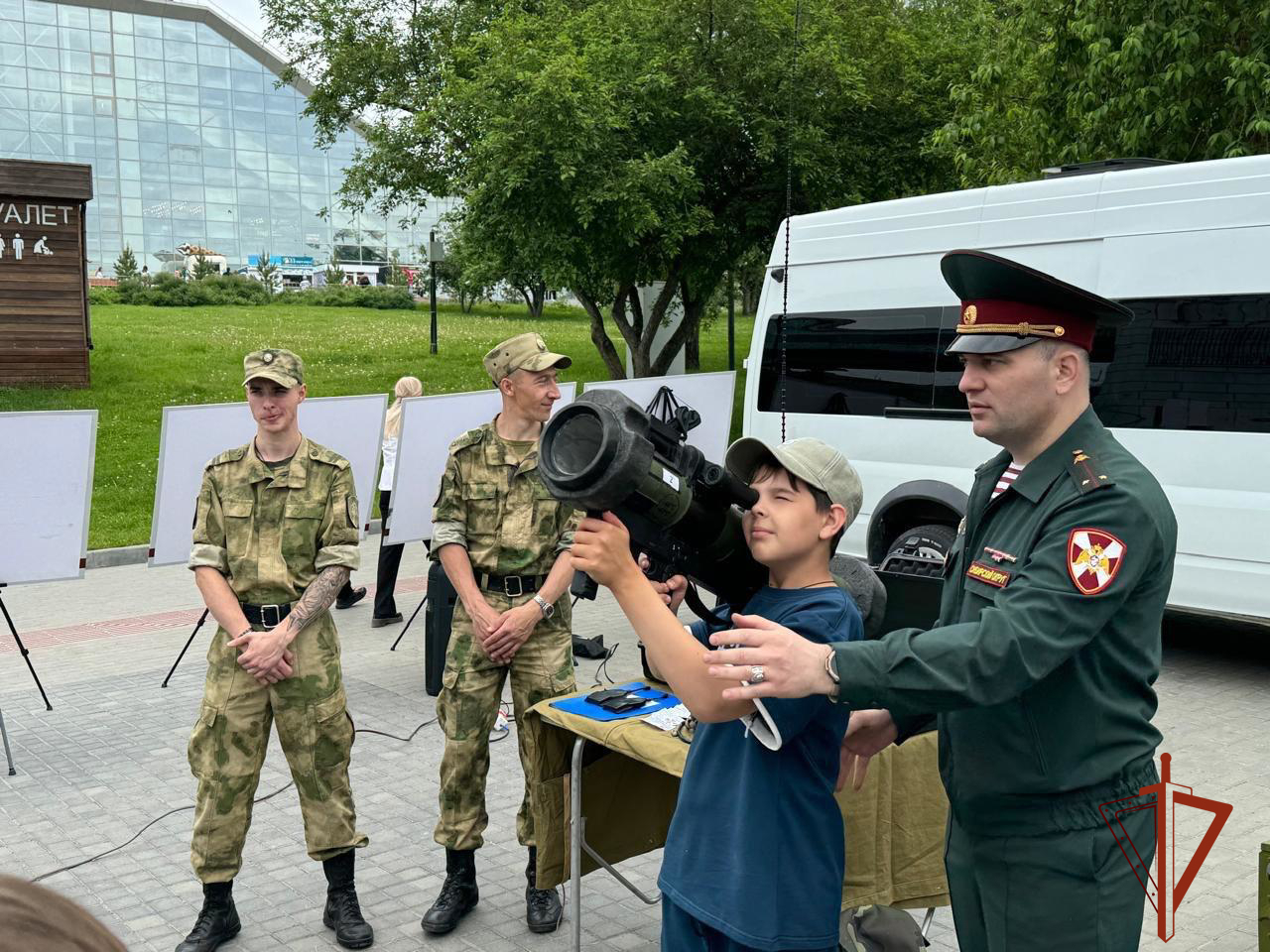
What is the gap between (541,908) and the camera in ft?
15.0

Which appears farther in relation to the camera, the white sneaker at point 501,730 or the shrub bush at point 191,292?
the shrub bush at point 191,292

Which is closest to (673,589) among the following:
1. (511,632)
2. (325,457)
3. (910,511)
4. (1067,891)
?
(1067,891)

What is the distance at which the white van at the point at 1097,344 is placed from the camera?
748cm

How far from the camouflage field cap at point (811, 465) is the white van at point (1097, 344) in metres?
4.33

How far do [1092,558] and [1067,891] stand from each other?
25.1 inches

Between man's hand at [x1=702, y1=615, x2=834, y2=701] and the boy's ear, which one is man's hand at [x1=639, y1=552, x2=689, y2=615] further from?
man's hand at [x1=702, y1=615, x2=834, y2=701]

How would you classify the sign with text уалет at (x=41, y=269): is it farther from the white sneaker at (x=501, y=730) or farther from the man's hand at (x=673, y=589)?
the man's hand at (x=673, y=589)

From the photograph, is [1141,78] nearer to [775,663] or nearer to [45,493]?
[45,493]

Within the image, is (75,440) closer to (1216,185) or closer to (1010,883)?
(1010,883)

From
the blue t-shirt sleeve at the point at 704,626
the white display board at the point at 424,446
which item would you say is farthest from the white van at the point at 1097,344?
the blue t-shirt sleeve at the point at 704,626

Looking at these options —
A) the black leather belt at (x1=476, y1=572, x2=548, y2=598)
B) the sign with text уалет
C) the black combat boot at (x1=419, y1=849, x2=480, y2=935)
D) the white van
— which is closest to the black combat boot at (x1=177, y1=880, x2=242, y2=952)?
the black combat boot at (x1=419, y1=849, x2=480, y2=935)

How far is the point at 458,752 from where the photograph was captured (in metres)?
4.57

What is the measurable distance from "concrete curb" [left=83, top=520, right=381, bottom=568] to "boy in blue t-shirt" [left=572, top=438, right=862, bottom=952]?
10856mm

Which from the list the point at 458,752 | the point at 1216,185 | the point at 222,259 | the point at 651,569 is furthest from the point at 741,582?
the point at 222,259
